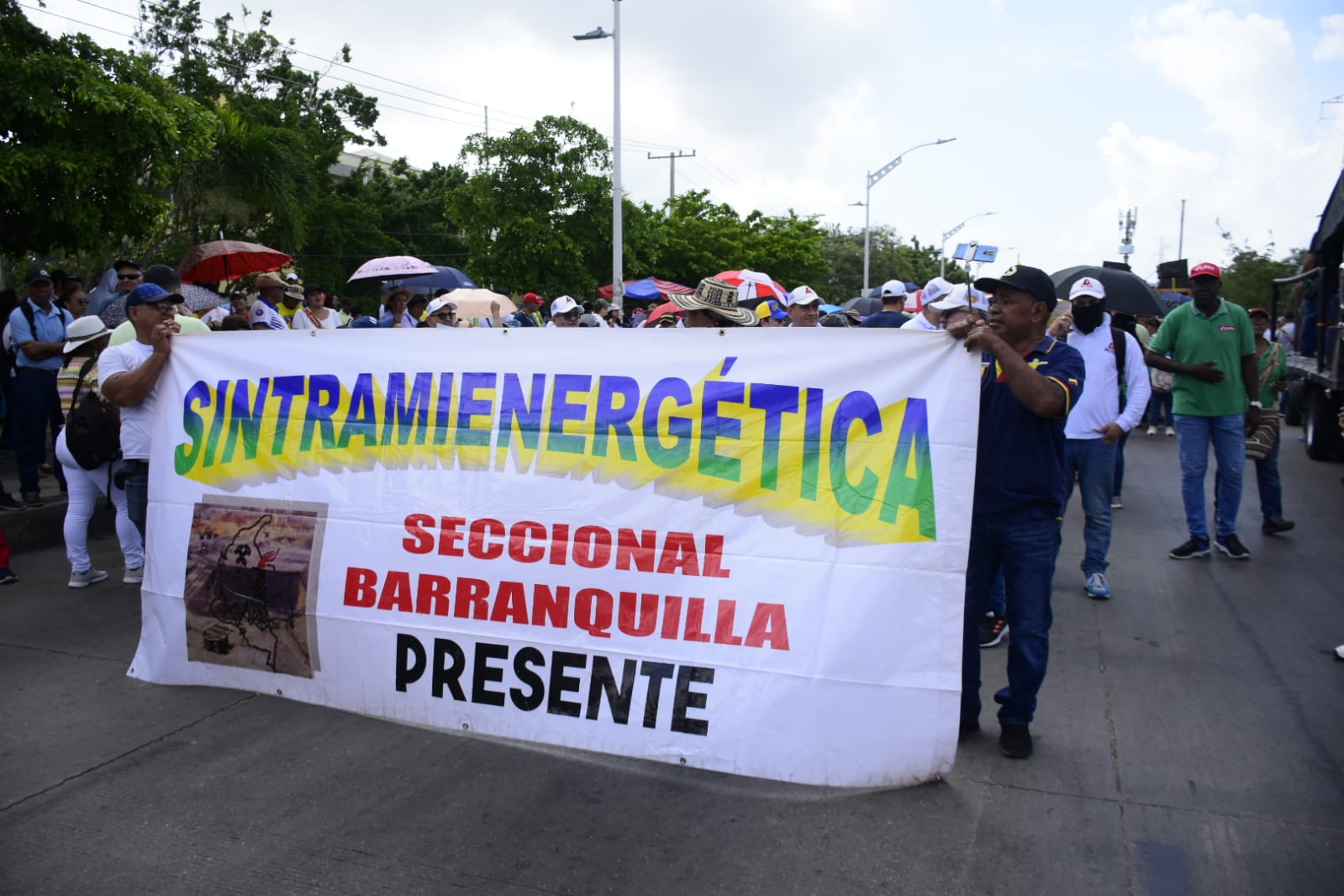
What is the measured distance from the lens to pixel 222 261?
13.1m

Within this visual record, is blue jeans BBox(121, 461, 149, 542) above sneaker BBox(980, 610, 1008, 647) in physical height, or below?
above

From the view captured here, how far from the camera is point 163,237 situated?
20.3 metres

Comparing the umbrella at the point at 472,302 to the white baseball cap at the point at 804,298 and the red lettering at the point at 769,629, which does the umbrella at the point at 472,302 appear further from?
the red lettering at the point at 769,629

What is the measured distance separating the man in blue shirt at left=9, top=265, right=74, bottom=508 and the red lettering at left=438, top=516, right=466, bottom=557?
5.85 metres

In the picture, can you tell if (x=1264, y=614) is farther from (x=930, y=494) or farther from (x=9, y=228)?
(x=9, y=228)

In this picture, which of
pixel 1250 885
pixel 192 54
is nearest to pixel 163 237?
pixel 192 54

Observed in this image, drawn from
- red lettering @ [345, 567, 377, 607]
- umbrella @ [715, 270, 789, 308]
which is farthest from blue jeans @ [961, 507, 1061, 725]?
umbrella @ [715, 270, 789, 308]

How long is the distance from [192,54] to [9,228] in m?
22.5

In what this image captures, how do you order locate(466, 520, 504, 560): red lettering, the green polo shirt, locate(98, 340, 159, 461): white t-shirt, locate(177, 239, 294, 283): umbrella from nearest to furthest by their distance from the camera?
locate(466, 520, 504, 560): red lettering, locate(98, 340, 159, 461): white t-shirt, the green polo shirt, locate(177, 239, 294, 283): umbrella

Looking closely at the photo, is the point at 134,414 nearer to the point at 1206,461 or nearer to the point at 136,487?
the point at 136,487

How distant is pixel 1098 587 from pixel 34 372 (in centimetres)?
868

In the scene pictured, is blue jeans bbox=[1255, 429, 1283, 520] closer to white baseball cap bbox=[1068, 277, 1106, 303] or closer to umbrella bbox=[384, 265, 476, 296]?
white baseball cap bbox=[1068, 277, 1106, 303]

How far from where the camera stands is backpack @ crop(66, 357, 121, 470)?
6.25 m

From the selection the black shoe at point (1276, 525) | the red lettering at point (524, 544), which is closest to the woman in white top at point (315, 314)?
the red lettering at point (524, 544)
